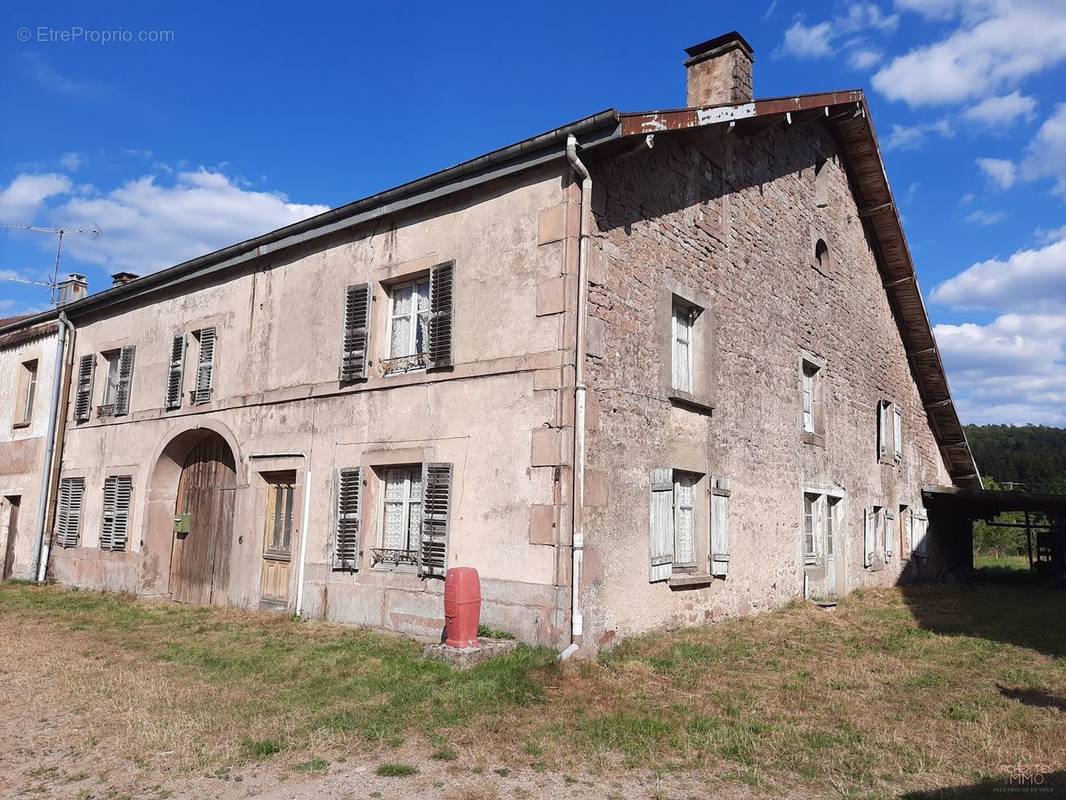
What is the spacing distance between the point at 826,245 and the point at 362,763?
12278 mm

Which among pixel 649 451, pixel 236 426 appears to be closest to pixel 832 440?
pixel 649 451

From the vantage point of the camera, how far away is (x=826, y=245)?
1440 cm

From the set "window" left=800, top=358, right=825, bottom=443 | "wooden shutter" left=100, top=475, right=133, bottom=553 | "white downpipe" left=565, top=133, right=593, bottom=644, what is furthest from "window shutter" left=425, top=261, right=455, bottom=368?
"wooden shutter" left=100, top=475, right=133, bottom=553

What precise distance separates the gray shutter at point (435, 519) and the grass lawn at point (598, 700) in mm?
858

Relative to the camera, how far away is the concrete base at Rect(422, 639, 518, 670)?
719 cm

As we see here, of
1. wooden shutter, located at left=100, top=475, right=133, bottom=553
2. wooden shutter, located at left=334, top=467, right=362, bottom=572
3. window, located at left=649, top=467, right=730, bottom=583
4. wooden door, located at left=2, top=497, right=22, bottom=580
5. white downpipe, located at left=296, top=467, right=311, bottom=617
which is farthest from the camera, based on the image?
wooden door, located at left=2, top=497, right=22, bottom=580

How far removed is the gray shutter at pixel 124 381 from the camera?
13523 millimetres

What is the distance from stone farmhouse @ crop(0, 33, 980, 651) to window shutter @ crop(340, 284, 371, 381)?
3 cm

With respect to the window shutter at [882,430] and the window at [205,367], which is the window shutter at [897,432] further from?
the window at [205,367]

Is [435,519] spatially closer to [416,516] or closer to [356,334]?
[416,516]

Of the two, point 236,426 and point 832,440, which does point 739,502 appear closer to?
point 832,440

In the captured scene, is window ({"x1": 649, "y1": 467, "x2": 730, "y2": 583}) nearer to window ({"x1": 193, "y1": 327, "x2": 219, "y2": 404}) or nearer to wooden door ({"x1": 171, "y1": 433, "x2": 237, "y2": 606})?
wooden door ({"x1": 171, "y1": 433, "x2": 237, "y2": 606})

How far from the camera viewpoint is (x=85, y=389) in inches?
568

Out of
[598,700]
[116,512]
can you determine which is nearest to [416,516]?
[598,700]
